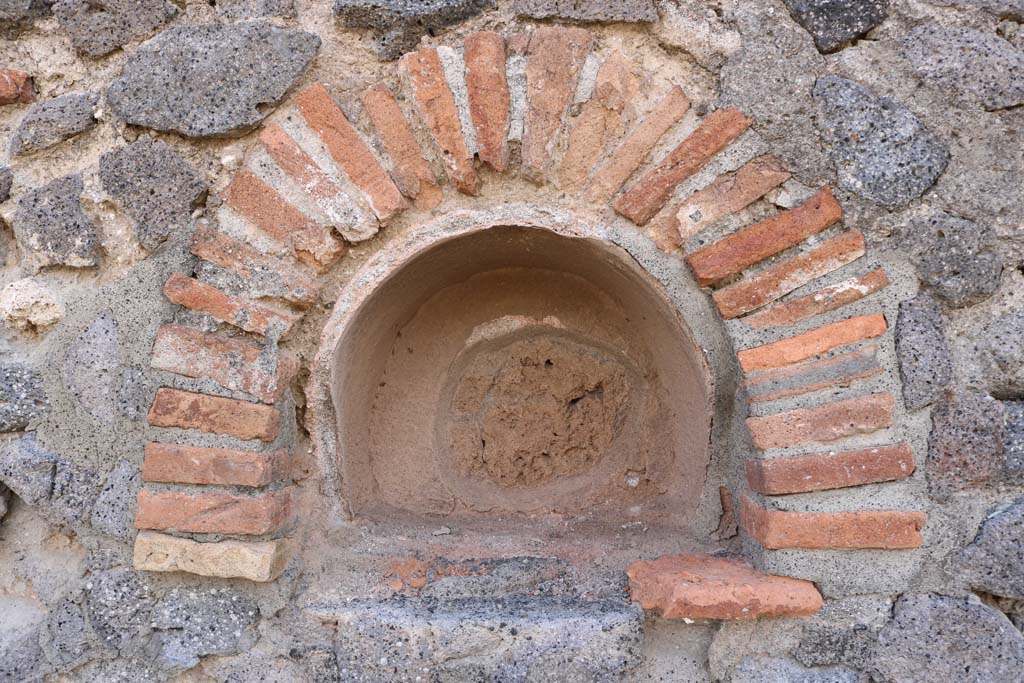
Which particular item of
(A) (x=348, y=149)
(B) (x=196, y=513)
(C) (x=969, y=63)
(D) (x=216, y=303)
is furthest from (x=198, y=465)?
(C) (x=969, y=63)

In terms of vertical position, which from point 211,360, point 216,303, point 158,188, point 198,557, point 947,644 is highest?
point 158,188

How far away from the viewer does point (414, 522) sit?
188 cm

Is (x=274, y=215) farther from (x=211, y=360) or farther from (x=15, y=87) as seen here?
(x=15, y=87)

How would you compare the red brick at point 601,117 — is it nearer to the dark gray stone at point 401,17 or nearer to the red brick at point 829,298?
the dark gray stone at point 401,17

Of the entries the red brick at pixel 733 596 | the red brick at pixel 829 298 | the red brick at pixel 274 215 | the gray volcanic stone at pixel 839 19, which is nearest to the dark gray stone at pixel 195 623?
the red brick at pixel 274 215

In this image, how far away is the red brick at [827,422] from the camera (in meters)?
1.45

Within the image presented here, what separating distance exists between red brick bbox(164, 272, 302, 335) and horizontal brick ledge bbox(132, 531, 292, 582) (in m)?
0.44

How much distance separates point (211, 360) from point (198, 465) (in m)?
0.21

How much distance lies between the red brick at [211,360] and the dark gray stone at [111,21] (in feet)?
2.07

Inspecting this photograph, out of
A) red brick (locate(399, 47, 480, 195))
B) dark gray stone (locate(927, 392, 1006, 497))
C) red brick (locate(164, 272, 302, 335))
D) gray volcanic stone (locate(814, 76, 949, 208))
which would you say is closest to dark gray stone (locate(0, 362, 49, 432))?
red brick (locate(164, 272, 302, 335))

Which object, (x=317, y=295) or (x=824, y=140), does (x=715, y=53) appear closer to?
(x=824, y=140)

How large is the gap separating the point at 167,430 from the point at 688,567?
1.13m

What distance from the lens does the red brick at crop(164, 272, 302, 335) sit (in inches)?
59.9

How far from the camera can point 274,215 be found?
1530 mm
